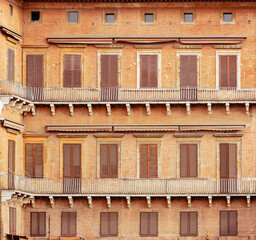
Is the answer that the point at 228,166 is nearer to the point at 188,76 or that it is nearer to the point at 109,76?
the point at 188,76

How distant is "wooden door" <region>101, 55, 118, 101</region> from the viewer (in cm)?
7556

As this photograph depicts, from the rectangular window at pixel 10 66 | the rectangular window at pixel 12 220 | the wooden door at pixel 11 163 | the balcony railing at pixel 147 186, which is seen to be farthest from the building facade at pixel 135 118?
the wooden door at pixel 11 163

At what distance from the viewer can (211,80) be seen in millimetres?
75875

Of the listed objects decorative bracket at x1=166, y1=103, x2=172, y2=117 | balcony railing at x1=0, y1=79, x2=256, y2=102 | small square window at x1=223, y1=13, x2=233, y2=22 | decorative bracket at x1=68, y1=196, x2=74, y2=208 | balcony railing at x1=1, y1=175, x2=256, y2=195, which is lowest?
decorative bracket at x1=68, y1=196, x2=74, y2=208

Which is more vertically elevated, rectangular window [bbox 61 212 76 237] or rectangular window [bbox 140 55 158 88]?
rectangular window [bbox 140 55 158 88]

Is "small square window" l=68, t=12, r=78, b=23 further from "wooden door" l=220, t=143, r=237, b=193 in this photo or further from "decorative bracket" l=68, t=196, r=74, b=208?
"wooden door" l=220, t=143, r=237, b=193

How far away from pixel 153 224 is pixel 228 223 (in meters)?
4.35

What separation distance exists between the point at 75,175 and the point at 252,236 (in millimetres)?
10859

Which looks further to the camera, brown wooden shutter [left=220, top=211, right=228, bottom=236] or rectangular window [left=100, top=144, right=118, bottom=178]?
rectangular window [left=100, top=144, right=118, bottom=178]

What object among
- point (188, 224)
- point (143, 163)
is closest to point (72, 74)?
point (143, 163)

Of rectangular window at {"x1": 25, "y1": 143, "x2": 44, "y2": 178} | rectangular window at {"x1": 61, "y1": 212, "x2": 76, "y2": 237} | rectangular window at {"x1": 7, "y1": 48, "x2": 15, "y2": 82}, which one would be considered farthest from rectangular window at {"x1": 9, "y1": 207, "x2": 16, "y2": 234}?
rectangular window at {"x1": 7, "y1": 48, "x2": 15, "y2": 82}

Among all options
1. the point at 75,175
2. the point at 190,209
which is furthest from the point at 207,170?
the point at 75,175

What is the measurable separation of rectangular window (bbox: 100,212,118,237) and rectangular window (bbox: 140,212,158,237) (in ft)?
4.95

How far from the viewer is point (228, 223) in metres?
75.3
